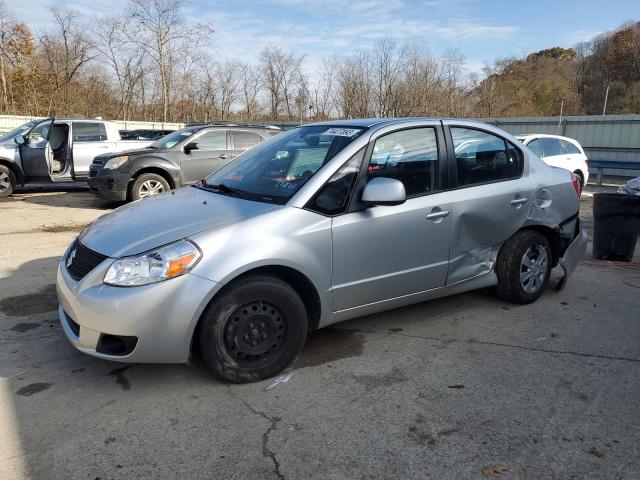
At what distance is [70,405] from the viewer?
9.78 ft

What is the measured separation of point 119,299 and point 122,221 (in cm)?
83

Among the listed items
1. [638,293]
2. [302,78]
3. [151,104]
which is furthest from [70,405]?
[151,104]

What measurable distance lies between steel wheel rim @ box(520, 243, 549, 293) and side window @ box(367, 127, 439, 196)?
1.30 metres

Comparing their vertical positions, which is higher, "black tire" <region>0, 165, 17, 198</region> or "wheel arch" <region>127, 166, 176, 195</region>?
"wheel arch" <region>127, 166, 176, 195</region>

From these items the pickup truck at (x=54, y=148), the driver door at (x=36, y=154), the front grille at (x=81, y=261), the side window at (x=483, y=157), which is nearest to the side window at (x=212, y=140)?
the pickup truck at (x=54, y=148)

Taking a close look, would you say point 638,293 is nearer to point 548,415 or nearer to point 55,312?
point 548,415

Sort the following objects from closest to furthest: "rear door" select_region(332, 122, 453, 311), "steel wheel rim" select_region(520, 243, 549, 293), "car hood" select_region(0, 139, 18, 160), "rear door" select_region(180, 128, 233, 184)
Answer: "rear door" select_region(332, 122, 453, 311) < "steel wheel rim" select_region(520, 243, 549, 293) < "rear door" select_region(180, 128, 233, 184) < "car hood" select_region(0, 139, 18, 160)

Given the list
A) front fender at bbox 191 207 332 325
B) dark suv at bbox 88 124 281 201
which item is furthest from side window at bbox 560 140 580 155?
front fender at bbox 191 207 332 325

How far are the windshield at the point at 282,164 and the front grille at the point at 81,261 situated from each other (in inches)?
42.2

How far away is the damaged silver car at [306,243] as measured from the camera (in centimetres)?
296

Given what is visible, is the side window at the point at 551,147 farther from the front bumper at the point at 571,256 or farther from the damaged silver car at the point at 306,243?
the damaged silver car at the point at 306,243

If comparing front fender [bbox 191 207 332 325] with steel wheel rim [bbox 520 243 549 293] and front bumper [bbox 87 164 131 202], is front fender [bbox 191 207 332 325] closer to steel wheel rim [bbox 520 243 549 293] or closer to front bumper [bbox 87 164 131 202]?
steel wheel rim [bbox 520 243 549 293]

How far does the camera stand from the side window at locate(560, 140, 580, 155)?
504 inches

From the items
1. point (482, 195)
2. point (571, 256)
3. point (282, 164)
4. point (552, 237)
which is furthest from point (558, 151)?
point (282, 164)
